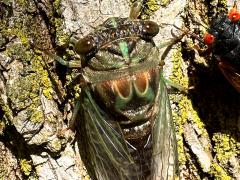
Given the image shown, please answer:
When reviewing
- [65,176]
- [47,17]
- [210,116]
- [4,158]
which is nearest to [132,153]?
[65,176]

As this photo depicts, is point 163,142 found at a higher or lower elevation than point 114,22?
lower

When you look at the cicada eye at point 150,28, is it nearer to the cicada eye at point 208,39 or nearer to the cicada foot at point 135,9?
the cicada foot at point 135,9

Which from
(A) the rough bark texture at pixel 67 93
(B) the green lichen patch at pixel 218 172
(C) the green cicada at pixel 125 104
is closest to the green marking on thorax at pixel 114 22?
(C) the green cicada at pixel 125 104

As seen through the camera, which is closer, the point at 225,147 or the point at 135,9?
the point at 135,9

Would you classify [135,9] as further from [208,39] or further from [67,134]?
[67,134]

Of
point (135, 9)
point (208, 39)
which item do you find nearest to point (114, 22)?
point (135, 9)

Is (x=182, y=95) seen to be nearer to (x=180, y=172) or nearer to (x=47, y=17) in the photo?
(x=180, y=172)

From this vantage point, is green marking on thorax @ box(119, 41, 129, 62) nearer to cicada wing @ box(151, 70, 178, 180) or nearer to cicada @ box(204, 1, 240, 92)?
cicada wing @ box(151, 70, 178, 180)
